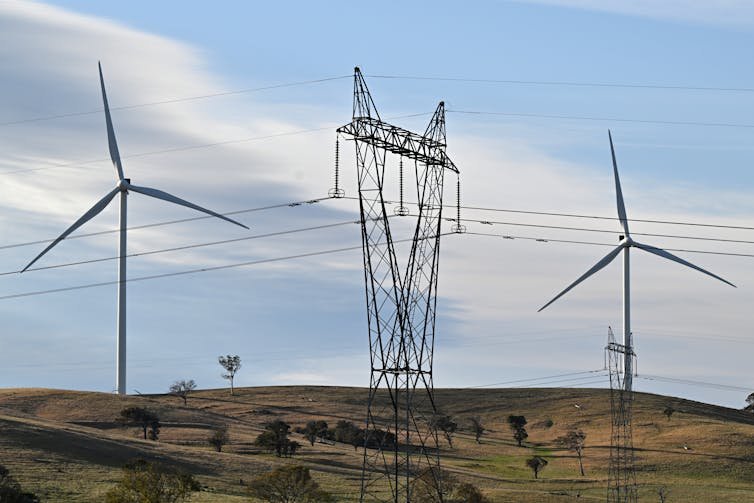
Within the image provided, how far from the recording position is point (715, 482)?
15525 cm

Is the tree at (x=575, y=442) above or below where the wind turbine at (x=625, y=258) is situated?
below

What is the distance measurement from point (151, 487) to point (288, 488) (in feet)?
40.9

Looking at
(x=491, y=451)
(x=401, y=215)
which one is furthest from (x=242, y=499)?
(x=491, y=451)

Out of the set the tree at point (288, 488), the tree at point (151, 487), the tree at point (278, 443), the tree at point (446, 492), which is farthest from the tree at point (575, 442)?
the tree at point (151, 487)

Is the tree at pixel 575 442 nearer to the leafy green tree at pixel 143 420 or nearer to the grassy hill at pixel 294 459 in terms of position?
the grassy hill at pixel 294 459

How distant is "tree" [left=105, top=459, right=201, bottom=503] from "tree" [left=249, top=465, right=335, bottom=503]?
20.5 ft

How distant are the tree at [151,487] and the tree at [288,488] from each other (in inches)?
246

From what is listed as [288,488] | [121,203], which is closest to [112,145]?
[121,203]

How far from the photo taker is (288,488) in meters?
103

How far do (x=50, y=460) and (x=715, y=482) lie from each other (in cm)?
8215

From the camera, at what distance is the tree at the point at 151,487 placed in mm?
94812

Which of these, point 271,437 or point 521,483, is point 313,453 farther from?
point 521,483

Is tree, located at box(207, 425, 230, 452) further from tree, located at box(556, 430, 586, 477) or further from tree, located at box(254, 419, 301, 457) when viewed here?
tree, located at box(556, 430, 586, 477)

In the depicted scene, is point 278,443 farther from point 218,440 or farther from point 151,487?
point 151,487
